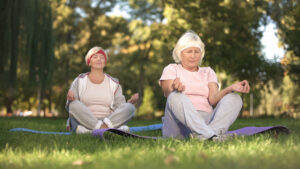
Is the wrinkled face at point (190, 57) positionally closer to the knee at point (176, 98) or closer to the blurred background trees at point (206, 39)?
the knee at point (176, 98)

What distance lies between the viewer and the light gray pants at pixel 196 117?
4094mm

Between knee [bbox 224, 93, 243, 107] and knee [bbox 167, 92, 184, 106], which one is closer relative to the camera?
knee [bbox 167, 92, 184, 106]

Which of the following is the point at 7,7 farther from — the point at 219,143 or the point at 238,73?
the point at 219,143

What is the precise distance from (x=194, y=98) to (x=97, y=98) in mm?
1918

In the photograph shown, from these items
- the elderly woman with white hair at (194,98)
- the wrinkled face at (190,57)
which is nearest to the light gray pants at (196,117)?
the elderly woman with white hair at (194,98)

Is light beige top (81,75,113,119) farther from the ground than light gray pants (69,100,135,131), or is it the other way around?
light beige top (81,75,113,119)

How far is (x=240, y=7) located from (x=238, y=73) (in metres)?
2.75

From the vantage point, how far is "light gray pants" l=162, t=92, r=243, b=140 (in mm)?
4094

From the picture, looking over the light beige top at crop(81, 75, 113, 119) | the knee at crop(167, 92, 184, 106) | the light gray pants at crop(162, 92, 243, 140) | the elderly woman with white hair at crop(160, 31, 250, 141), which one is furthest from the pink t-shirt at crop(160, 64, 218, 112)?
the light beige top at crop(81, 75, 113, 119)

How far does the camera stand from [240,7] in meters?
16.3

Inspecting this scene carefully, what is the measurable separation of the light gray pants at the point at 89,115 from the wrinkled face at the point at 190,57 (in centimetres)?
154

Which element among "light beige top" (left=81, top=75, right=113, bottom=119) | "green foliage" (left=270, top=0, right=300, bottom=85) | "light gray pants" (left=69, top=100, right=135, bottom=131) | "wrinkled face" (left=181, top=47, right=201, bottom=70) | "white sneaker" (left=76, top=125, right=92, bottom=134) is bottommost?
"white sneaker" (left=76, top=125, right=92, bottom=134)

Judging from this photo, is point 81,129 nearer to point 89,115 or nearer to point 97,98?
point 89,115

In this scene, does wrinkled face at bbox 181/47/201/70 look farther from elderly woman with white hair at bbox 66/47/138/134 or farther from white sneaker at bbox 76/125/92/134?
white sneaker at bbox 76/125/92/134
